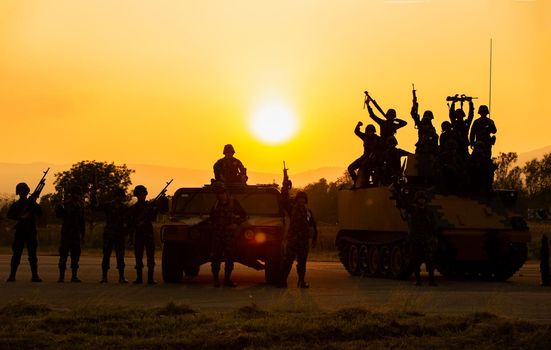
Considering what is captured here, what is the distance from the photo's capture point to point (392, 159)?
81.0 feet

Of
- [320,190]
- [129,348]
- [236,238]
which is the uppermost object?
[320,190]

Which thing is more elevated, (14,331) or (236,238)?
(236,238)

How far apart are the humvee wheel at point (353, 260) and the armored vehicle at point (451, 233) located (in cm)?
7

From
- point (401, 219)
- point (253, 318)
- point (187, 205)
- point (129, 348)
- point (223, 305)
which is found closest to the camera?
point (129, 348)

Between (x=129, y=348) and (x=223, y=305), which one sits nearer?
(x=129, y=348)

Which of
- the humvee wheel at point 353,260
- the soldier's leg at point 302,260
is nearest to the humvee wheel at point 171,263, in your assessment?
the soldier's leg at point 302,260

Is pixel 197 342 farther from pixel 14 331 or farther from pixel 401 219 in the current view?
pixel 401 219

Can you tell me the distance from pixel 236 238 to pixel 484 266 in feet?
23.5

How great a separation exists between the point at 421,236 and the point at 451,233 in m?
1.89

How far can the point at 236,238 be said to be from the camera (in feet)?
65.7

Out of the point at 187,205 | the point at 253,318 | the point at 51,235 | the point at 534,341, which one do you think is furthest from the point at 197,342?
the point at 51,235

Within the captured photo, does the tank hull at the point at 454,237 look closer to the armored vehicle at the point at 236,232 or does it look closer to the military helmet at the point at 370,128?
the military helmet at the point at 370,128

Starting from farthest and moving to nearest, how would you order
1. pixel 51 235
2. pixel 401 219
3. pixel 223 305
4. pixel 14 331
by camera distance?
pixel 51 235 < pixel 401 219 < pixel 223 305 < pixel 14 331

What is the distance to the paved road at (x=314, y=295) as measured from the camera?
50.2ft
